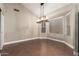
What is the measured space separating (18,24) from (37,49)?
781mm

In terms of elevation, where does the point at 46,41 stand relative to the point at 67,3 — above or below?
below

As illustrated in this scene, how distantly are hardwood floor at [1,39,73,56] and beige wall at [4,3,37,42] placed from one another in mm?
188

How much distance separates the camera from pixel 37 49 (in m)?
2.38

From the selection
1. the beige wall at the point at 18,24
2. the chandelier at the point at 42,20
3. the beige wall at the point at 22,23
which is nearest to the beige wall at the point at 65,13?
the beige wall at the point at 22,23

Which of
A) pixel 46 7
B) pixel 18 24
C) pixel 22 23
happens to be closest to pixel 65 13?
pixel 46 7

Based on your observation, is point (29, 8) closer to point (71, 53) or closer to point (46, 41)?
point (46, 41)

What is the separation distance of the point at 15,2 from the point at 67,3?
121cm

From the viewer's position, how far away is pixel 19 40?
242 cm

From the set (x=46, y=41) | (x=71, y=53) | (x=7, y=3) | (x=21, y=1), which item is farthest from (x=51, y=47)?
(x=7, y=3)

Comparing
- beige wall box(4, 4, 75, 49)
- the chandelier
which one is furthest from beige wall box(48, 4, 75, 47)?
the chandelier

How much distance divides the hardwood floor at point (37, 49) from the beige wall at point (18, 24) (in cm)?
19

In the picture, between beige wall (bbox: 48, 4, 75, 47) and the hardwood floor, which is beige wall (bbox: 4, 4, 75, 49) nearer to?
Answer: beige wall (bbox: 48, 4, 75, 47)

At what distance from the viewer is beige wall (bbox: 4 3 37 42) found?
234 cm

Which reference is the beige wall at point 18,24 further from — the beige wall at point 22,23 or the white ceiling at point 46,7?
the white ceiling at point 46,7
